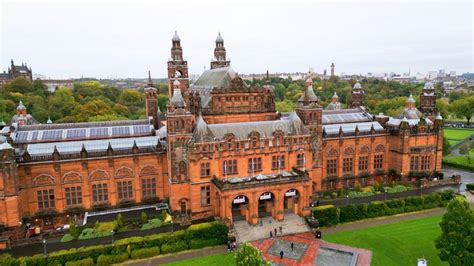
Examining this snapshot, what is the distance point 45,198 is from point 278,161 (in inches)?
1277

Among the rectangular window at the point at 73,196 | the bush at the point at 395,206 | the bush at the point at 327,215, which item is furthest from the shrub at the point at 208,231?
the bush at the point at 395,206

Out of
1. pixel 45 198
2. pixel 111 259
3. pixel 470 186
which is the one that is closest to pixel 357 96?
pixel 470 186

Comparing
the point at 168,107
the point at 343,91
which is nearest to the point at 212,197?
the point at 168,107

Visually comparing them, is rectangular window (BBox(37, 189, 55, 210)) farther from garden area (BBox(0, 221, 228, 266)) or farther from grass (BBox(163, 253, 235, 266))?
grass (BBox(163, 253, 235, 266))

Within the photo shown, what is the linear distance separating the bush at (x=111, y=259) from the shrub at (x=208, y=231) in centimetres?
737

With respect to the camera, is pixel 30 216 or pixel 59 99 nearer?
pixel 30 216

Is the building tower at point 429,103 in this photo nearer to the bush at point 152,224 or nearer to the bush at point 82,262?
the bush at point 152,224

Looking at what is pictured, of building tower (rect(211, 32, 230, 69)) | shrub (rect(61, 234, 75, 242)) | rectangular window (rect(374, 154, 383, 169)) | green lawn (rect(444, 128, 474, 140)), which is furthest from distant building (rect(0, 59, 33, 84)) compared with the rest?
green lawn (rect(444, 128, 474, 140))

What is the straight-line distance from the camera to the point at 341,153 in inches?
2366

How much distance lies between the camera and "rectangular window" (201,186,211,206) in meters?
48.0

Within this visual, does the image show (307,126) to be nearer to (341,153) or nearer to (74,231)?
(341,153)

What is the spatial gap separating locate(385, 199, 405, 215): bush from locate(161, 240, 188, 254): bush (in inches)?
1139

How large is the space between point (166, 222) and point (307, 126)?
83.7 ft

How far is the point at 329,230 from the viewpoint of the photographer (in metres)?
44.9
